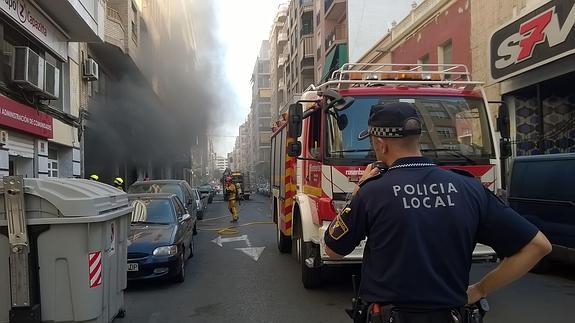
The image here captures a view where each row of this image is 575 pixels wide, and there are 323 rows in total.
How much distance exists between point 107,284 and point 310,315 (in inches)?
86.2

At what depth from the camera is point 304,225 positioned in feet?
21.5

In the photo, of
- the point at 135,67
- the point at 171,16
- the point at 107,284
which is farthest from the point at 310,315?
the point at 171,16

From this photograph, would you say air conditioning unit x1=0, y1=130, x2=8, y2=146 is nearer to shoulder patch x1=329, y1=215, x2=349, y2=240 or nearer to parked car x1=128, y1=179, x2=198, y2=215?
parked car x1=128, y1=179, x2=198, y2=215

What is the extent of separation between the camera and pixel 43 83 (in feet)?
42.2

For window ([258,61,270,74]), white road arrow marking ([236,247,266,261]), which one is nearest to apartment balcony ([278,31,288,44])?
window ([258,61,270,74])

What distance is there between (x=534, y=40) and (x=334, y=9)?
2306 centimetres

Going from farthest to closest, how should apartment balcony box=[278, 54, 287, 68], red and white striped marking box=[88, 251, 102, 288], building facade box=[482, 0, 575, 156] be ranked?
apartment balcony box=[278, 54, 287, 68], building facade box=[482, 0, 575, 156], red and white striped marking box=[88, 251, 102, 288]

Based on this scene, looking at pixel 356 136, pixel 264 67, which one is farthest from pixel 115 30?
pixel 264 67

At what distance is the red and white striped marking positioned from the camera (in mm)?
4261

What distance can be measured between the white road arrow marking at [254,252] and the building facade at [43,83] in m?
5.15

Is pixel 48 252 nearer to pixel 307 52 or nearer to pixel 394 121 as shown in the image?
pixel 394 121

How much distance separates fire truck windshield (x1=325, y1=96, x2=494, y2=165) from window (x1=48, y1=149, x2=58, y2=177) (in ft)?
36.7

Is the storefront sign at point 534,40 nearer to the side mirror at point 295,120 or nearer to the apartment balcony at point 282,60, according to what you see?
the side mirror at point 295,120

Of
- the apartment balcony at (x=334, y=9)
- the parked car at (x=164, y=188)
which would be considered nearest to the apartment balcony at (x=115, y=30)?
the parked car at (x=164, y=188)
